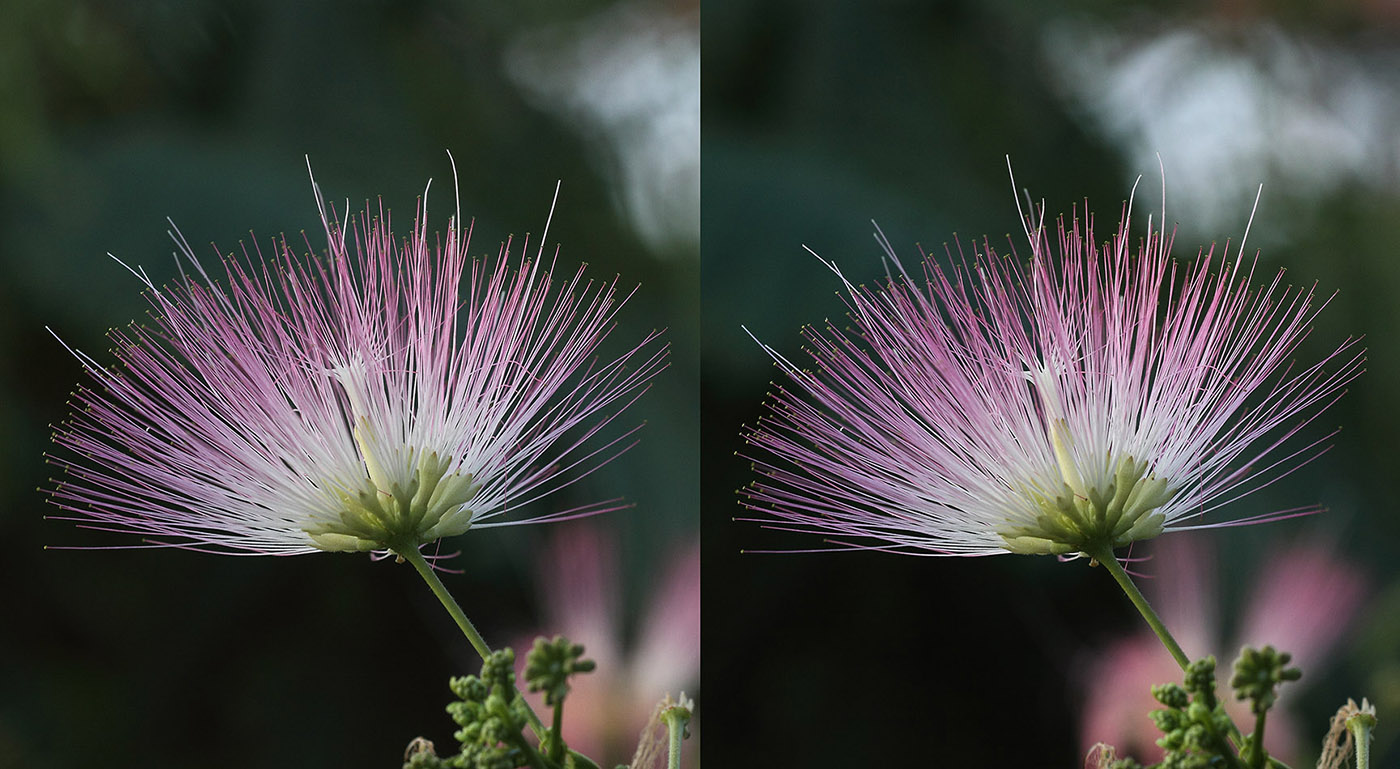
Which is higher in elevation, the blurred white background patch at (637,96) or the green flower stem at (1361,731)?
the blurred white background patch at (637,96)

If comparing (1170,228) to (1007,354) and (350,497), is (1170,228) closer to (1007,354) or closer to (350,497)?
(1007,354)

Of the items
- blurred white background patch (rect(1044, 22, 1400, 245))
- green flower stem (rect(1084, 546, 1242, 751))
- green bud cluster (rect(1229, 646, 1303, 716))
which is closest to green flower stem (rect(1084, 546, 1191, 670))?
green flower stem (rect(1084, 546, 1242, 751))

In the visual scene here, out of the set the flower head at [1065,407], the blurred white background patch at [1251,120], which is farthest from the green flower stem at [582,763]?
the blurred white background patch at [1251,120]

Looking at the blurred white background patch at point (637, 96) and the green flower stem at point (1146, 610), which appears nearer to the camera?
the green flower stem at point (1146, 610)

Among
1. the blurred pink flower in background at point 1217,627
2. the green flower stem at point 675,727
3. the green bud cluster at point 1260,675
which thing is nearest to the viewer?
the green bud cluster at point 1260,675

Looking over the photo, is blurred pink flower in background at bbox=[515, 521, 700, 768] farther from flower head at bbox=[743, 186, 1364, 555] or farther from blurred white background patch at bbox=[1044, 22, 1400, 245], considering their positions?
blurred white background patch at bbox=[1044, 22, 1400, 245]

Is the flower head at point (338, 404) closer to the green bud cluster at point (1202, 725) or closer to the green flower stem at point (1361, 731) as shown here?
the green bud cluster at point (1202, 725)
